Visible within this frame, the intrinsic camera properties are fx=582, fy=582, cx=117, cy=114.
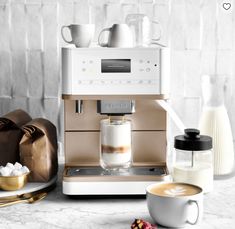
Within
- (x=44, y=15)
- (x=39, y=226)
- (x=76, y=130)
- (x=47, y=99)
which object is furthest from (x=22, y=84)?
(x=39, y=226)

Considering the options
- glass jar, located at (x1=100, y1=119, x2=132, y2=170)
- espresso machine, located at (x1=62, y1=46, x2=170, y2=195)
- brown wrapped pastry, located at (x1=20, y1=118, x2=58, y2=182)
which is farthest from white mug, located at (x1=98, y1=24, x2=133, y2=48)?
brown wrapped pastry, located at (x1=20, y1=118, x2=58, y2=182)

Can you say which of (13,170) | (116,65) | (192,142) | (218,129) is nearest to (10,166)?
(13,170)

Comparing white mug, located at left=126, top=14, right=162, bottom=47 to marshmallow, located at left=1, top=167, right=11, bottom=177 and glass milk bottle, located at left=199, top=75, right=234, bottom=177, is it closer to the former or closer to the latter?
glass milk bottle, located at left=199, top=75, right=234, bottom=177

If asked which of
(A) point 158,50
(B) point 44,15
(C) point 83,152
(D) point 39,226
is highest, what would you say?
(B) point 44,15

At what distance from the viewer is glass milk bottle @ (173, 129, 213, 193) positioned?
5.12ft

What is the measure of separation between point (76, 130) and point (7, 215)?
333 mm

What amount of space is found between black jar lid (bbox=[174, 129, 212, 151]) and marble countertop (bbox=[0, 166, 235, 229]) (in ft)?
0.44

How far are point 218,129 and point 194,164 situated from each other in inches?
6.7

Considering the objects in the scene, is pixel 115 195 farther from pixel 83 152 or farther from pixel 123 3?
pixel 123 3

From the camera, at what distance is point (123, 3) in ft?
6.17

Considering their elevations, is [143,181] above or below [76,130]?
below

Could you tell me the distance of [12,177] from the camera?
1.51m

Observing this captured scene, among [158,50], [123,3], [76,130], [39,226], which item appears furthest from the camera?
[123,3]

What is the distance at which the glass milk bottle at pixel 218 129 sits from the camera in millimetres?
1744
